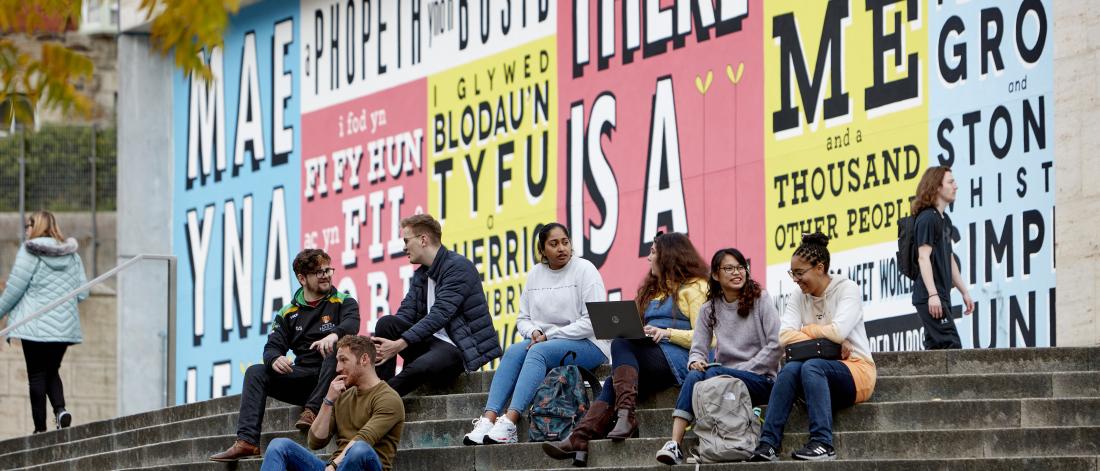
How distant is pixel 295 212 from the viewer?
Answer: 70.9 feet

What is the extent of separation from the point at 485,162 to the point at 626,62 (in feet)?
6.75

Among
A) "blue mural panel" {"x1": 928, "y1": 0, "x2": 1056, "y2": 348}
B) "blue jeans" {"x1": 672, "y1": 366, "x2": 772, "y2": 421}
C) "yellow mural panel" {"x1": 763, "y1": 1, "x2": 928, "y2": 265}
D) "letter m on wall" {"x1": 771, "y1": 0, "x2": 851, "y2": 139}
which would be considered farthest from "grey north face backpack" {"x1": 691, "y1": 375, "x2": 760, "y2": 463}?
"letter m on wall" {"x1": 771, "y1": 0, "x2": 851, "y2": 139}

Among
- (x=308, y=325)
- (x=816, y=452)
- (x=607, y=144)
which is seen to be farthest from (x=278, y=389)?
(x=607, y=144)

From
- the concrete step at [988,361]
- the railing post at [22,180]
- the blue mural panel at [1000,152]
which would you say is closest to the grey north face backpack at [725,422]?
the concrete step at [988,361]

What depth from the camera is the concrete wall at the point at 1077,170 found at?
12828 millimetres

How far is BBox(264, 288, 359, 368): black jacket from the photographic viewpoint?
12.3m

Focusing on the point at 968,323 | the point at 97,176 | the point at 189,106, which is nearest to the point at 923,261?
the point at 968,323

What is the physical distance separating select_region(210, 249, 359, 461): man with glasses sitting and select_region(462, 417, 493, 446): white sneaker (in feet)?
3.21

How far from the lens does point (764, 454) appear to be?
1019cm

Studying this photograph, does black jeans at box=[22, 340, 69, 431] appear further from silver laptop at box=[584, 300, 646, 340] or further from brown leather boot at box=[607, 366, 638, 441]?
brown leather boot at box=[607, 366, 638, 441]

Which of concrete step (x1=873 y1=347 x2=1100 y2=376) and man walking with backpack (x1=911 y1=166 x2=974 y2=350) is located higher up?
man walking with backpack (x1=911 y1=166 x2=974 y2=350)

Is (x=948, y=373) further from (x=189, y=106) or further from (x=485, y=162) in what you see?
(x=189, y=106)

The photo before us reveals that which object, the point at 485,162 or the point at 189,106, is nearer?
the point at 485,162

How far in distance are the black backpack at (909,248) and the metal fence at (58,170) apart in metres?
19.2
